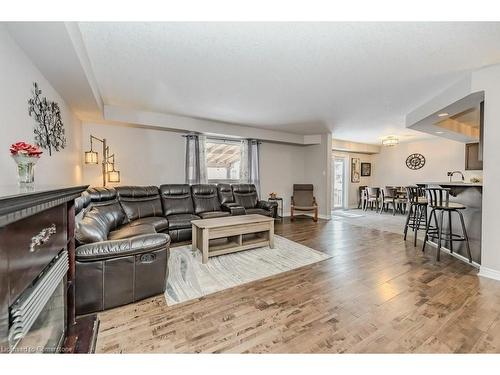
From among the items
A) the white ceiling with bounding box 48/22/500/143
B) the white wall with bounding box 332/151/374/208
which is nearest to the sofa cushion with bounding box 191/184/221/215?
the white ceiling with bounding box 48/22/500/143

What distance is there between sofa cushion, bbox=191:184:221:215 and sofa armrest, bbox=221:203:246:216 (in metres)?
0.15

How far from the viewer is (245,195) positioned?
17.0ft

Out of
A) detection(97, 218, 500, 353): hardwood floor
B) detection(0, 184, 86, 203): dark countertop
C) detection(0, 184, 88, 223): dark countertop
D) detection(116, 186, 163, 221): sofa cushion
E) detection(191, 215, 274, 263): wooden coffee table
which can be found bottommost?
detection(97, 218, 500, 353): hardwood floor

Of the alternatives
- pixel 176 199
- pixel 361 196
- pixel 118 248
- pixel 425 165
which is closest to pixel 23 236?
pixel 118 248

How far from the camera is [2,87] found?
1508mm

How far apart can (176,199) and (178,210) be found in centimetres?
26

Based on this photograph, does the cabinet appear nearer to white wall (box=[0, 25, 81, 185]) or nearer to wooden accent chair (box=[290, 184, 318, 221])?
wooden accent chair (box=[290, 184, 318, 221])

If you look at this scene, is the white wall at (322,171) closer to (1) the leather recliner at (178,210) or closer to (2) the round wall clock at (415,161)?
(2) the round wall clock at (415,161)

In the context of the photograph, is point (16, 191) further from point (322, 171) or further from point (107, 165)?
point (322, 171)

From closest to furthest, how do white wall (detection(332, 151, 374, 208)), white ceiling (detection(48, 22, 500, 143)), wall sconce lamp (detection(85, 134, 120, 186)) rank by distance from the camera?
white ceiling (detection(48, 22, 500, 143))
wall sconce lamp (detection(85, 134, 120, 186))
white wall (detection(332, 151, 374, 208))

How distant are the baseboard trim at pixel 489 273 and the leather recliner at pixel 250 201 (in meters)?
3.22

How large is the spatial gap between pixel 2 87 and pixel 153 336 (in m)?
2.04

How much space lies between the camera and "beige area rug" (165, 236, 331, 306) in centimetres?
219
